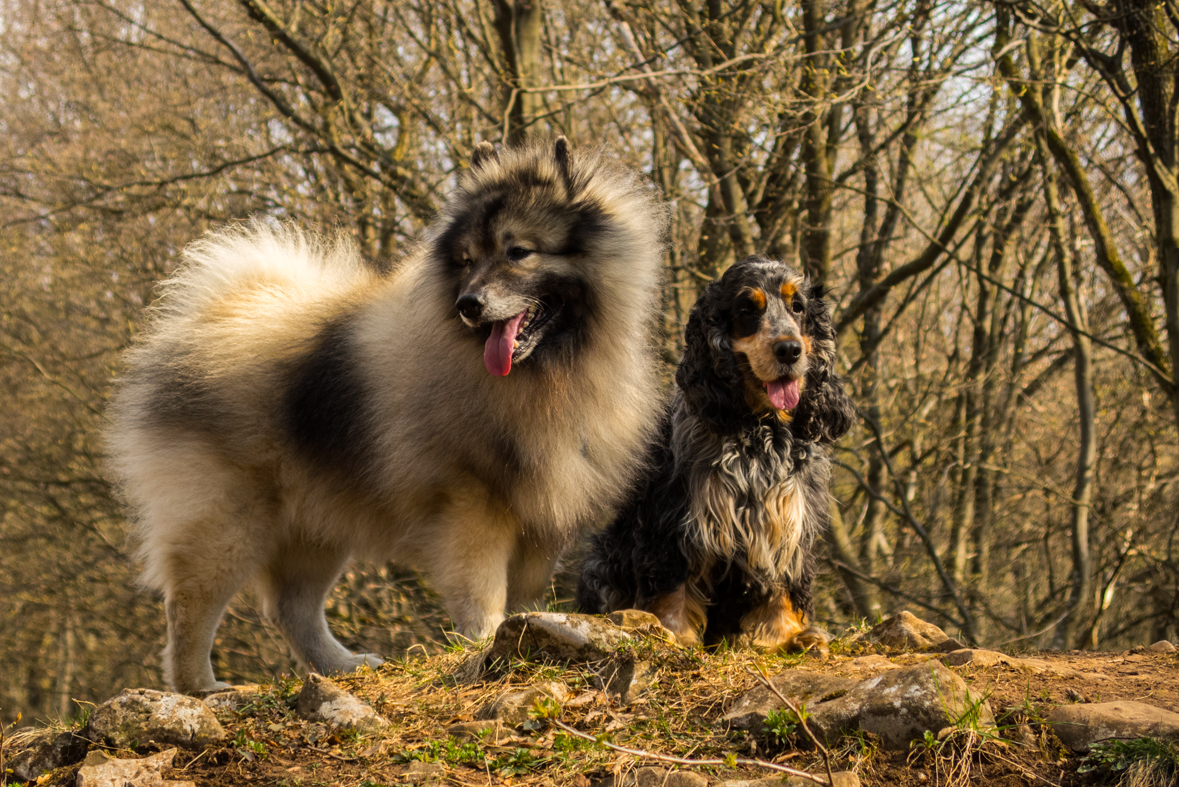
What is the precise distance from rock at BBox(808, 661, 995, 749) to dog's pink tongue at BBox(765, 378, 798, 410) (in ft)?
3.97

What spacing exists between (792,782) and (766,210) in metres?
5.78

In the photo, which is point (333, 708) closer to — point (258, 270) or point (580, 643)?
point (580, 643)

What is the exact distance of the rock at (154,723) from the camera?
9.91ft

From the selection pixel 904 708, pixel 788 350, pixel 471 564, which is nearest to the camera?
pixel 904 708

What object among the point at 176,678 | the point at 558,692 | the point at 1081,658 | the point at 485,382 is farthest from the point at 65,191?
the point at 1081,658

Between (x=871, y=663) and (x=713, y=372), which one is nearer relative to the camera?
(x=871, y=663)

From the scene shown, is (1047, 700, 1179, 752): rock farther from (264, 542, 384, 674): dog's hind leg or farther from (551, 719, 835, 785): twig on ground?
(264, 542, 384, 674): dog's hind leg

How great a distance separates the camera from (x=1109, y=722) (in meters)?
2.73

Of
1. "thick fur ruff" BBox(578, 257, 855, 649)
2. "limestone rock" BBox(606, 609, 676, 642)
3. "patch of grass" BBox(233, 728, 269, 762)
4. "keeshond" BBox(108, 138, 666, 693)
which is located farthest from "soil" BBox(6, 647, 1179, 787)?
"keeshond" BBox(108, 138, 666, 693)

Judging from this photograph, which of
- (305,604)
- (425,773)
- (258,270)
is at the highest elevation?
(258,270)

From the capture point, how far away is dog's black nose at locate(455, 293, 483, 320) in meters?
3.78

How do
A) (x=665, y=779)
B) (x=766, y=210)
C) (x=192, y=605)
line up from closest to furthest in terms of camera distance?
(x=665, y=779) < (x=192, y=605) < (x=766, y=210)

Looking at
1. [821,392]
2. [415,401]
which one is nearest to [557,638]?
[415,401]

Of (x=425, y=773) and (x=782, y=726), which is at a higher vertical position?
(x=782, y=726)
